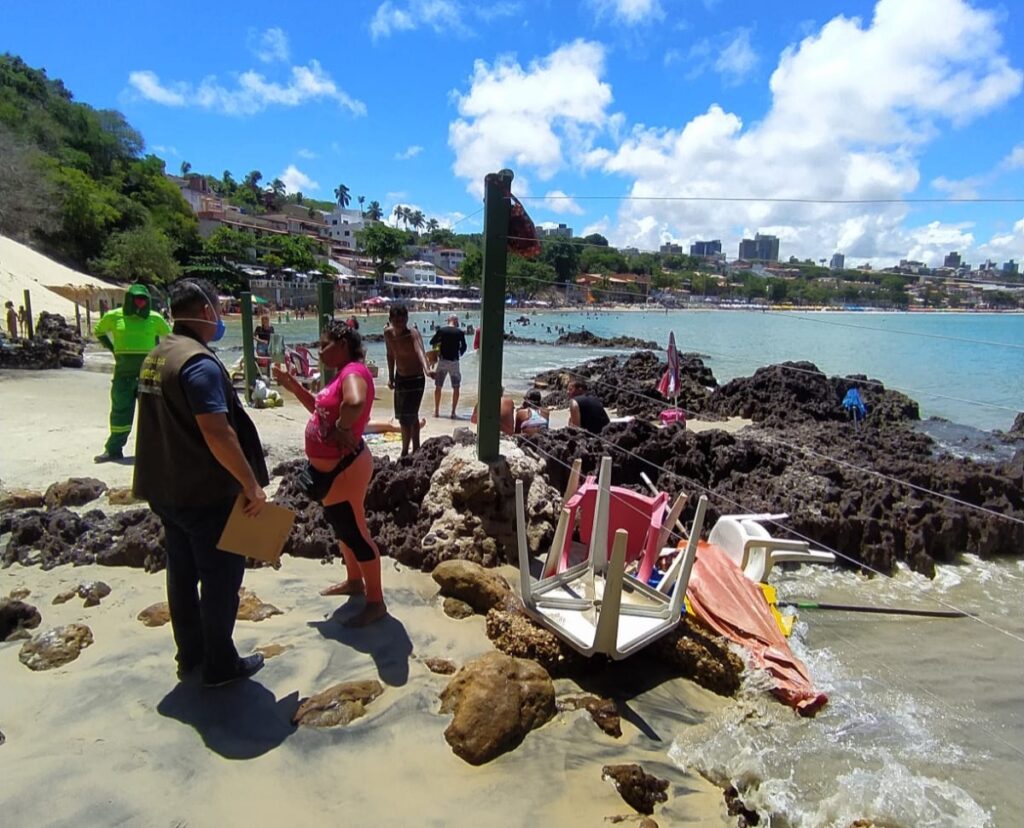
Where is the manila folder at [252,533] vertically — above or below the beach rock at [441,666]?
above

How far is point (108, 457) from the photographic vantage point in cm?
626

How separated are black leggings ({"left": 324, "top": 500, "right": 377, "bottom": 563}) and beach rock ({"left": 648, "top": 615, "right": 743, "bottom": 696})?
1691mm

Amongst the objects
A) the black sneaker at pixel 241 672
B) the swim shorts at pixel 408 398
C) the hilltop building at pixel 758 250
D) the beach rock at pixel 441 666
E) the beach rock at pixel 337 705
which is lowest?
the beach rock at pixel 441 666

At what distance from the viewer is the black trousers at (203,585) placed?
108 inches

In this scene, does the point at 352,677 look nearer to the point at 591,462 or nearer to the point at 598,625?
the point at 598,625

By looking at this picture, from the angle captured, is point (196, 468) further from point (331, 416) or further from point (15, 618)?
point (15, 618)

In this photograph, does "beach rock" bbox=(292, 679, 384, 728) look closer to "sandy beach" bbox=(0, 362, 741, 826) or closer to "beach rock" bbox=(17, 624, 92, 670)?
"sandy beach" bbox=(0, 362, 741, 826)

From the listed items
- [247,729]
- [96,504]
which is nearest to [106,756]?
[247,729]

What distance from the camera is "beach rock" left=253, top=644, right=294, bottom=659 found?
3.23 m

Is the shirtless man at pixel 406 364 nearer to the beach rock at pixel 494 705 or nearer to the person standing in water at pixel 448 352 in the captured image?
the person standing in water at pixel 448 352

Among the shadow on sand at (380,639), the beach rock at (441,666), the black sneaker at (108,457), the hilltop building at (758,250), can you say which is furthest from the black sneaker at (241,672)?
the hilltop building at (758,250)

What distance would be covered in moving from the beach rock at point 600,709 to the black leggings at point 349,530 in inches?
50.7

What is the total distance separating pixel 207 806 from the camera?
90.0 inches

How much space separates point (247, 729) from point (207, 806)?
40cm
